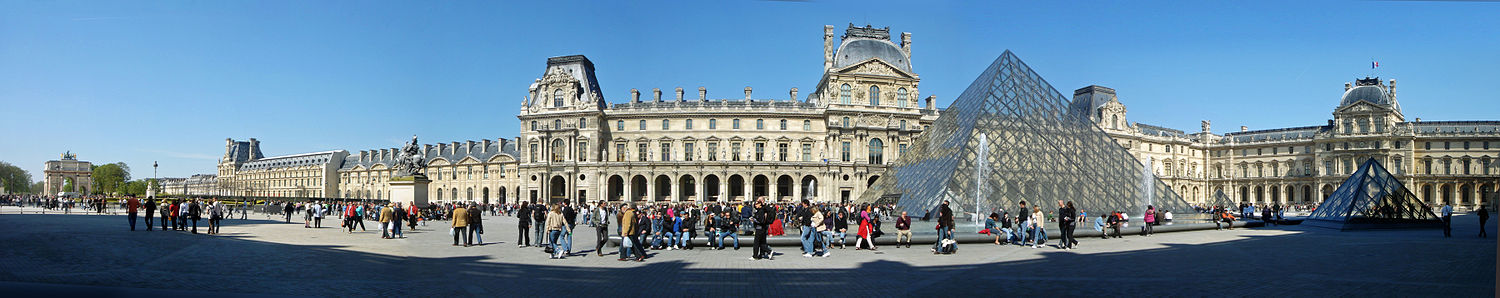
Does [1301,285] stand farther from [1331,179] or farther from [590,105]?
[1331,179]

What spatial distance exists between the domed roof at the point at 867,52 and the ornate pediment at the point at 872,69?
4.23ft

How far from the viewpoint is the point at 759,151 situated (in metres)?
53.7

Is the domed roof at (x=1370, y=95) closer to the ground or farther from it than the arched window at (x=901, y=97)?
farther from it

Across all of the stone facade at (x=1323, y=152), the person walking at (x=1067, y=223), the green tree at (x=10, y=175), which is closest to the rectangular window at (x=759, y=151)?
the stone facade at (x=1323, y=152)

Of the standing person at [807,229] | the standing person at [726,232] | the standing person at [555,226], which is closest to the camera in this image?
the standing person at [555,226]

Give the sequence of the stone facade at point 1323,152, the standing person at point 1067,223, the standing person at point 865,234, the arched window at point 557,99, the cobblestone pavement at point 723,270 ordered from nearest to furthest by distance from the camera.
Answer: the cobblestone pavement at point 723,270 < the standing person at point 865,234 < the standing person at point 1067,223 < the arched window at point 557,99 < the stone facade at point 1323,152

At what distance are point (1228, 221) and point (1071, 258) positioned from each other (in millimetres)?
12491

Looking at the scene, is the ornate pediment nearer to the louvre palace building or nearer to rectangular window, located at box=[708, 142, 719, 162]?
the louvre palace building

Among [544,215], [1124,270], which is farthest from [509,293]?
[1124,270]

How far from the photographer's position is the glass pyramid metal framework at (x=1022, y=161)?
2389 cm

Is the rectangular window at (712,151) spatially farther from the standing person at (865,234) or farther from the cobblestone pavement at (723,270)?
the standing person at (865,234)

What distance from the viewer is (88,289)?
555cm

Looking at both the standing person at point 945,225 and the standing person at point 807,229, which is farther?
the standing person at point 945,225

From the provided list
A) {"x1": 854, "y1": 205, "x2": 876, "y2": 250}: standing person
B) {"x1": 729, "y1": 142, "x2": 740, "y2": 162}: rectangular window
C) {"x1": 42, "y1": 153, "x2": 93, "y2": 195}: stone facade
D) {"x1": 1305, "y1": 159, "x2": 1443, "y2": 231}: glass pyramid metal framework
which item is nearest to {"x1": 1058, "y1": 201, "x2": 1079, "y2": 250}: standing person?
{"x1": 854, "y1": 205, "x2": 876, "y2": 250}: standing person
